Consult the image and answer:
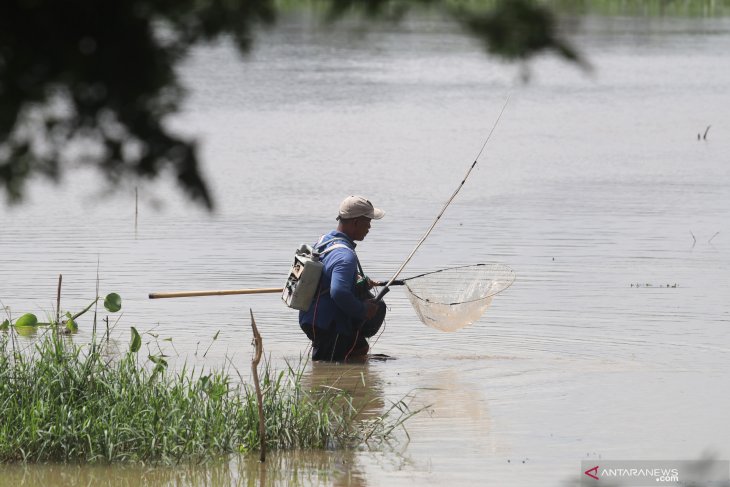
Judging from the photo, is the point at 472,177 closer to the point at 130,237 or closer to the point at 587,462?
the point at 130,237

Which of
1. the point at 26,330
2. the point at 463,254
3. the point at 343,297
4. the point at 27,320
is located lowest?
the point at 343,297

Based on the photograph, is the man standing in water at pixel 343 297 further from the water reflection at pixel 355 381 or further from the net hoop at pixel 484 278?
the net hoop at pixel 484 278

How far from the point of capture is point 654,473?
710 cm

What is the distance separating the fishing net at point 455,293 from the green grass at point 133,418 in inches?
88.0

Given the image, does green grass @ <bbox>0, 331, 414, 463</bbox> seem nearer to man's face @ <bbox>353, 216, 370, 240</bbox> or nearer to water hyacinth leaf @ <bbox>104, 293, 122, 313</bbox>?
water hyacinth leaf @ <bbox>104, 293, 122, 313</bbox>

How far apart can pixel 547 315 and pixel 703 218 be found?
6.31 metres

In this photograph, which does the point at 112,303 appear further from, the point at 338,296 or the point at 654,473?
the point at 654,473

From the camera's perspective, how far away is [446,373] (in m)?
9.47

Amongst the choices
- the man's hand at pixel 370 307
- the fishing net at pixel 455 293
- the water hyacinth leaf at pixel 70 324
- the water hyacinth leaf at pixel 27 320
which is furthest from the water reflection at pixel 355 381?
the water hyacinth leaf at pixel 27 320

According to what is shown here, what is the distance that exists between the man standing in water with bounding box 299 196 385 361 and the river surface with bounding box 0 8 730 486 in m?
0.20

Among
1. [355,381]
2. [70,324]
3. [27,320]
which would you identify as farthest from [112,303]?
[355,381]

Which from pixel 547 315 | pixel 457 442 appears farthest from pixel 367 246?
pixel 457 442

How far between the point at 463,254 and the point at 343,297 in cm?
596

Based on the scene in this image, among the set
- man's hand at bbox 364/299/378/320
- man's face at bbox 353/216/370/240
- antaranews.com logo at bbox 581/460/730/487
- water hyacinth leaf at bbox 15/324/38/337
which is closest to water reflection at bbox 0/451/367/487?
antaranews.com logo at bbox 581/460/730/487
